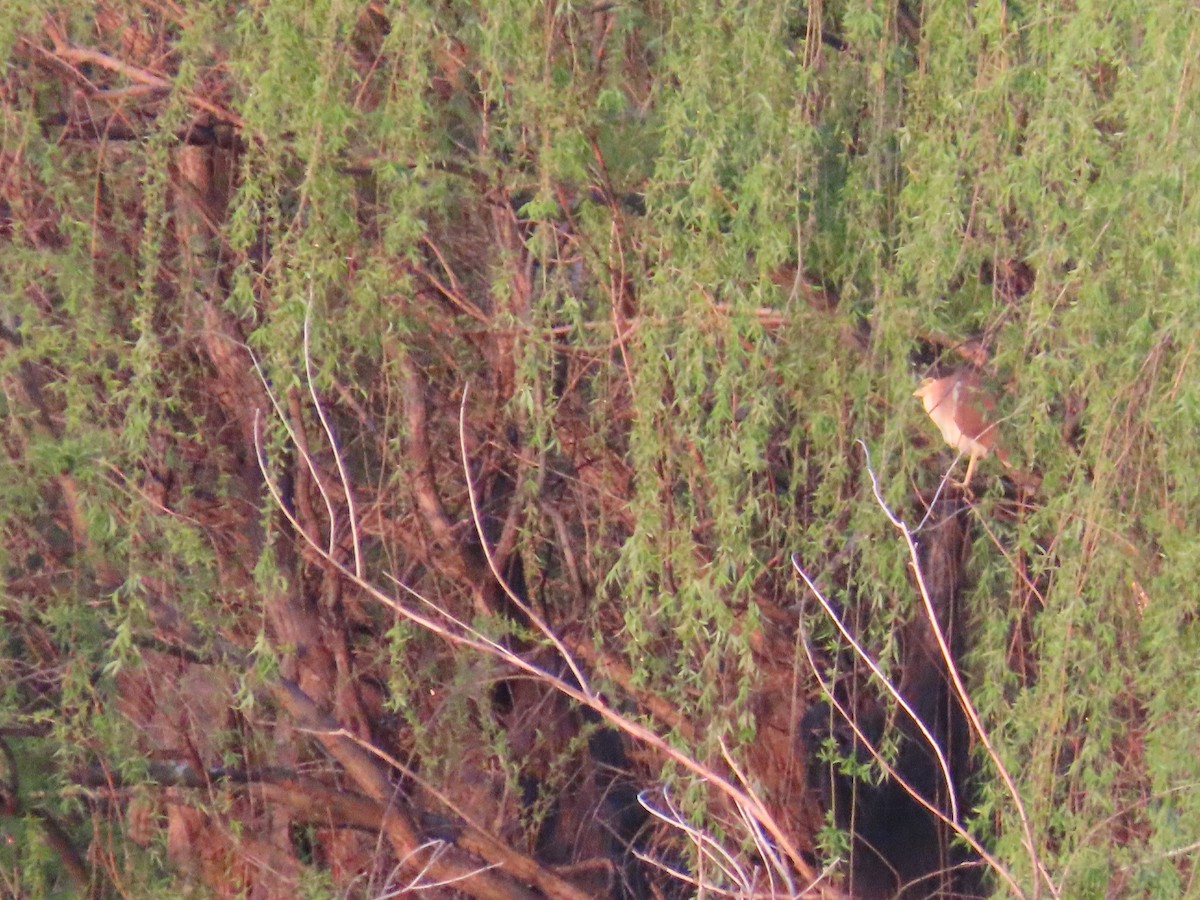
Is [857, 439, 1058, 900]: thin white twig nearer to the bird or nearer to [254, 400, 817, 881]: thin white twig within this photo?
the bird

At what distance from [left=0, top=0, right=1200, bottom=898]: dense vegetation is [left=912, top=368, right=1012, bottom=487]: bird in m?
0.06

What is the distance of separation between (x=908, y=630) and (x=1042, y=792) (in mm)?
544

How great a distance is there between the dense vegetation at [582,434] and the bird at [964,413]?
0.18 ft

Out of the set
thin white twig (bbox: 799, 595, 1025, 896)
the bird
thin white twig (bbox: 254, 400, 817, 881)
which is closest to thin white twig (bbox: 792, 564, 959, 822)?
thin white twig (bbox: 799, 595, 1025, 896)

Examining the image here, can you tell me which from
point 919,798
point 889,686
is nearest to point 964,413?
point 889,686

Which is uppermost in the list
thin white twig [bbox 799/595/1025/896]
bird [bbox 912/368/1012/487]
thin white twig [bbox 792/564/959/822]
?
bird [bbox 912/368/1012/487]

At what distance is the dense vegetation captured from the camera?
10.2ft

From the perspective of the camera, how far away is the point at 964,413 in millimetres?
3236

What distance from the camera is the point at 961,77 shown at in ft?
10.7

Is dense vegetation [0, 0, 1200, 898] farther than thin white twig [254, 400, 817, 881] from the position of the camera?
Yes

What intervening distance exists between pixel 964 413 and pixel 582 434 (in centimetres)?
102

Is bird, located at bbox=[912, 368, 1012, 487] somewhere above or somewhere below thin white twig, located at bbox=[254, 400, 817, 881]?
above

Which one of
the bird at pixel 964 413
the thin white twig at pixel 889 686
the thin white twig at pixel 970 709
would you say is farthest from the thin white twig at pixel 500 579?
Result: the bird at pixel 964 413

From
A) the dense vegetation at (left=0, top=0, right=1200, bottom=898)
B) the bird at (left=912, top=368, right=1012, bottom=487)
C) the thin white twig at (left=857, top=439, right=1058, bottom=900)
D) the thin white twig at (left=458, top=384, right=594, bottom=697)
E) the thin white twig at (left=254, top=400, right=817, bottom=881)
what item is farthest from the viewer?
the bird at (left=912, top=368, right=1012, bottom=487)
